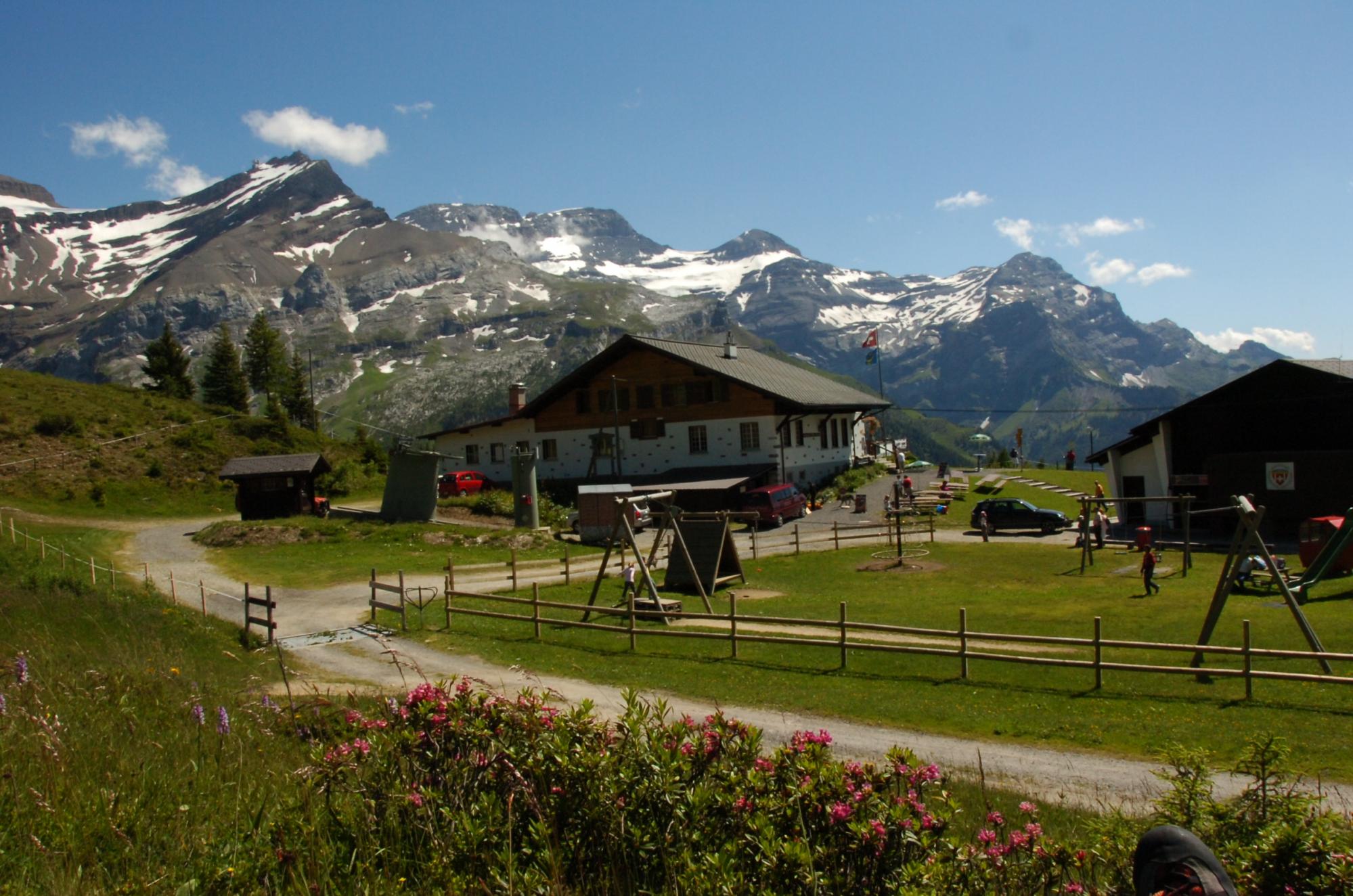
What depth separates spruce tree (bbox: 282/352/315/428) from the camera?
97500 mm

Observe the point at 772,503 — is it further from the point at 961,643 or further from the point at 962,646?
the point at 961,643

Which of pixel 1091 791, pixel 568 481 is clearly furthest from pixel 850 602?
pixel 568 481

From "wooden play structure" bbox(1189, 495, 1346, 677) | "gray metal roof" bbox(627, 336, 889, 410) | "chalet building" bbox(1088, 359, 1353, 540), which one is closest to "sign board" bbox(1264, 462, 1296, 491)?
"chalet building" bbox(1088, 359, 1353, 540)

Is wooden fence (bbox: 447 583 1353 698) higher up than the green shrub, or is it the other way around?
the green shrub

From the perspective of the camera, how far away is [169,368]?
8406 cm

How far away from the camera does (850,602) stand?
2566 cm

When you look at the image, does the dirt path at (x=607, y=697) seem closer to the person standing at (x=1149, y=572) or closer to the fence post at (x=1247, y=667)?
the fence post at (x=1247, y=667)

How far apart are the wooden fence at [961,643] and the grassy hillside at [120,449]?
36.2 metres

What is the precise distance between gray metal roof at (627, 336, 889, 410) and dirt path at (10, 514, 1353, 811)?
29060mm

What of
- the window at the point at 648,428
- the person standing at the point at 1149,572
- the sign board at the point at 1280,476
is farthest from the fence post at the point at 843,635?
the window at the point at 648,428

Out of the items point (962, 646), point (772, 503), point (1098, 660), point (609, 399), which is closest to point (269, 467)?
point (609, 399)

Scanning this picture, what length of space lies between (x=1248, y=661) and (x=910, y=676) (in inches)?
224

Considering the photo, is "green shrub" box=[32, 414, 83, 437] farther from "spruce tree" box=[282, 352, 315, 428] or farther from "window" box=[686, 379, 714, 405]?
"spruce tree" box=[282, 352, 315, 428]

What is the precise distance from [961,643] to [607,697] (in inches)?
270
